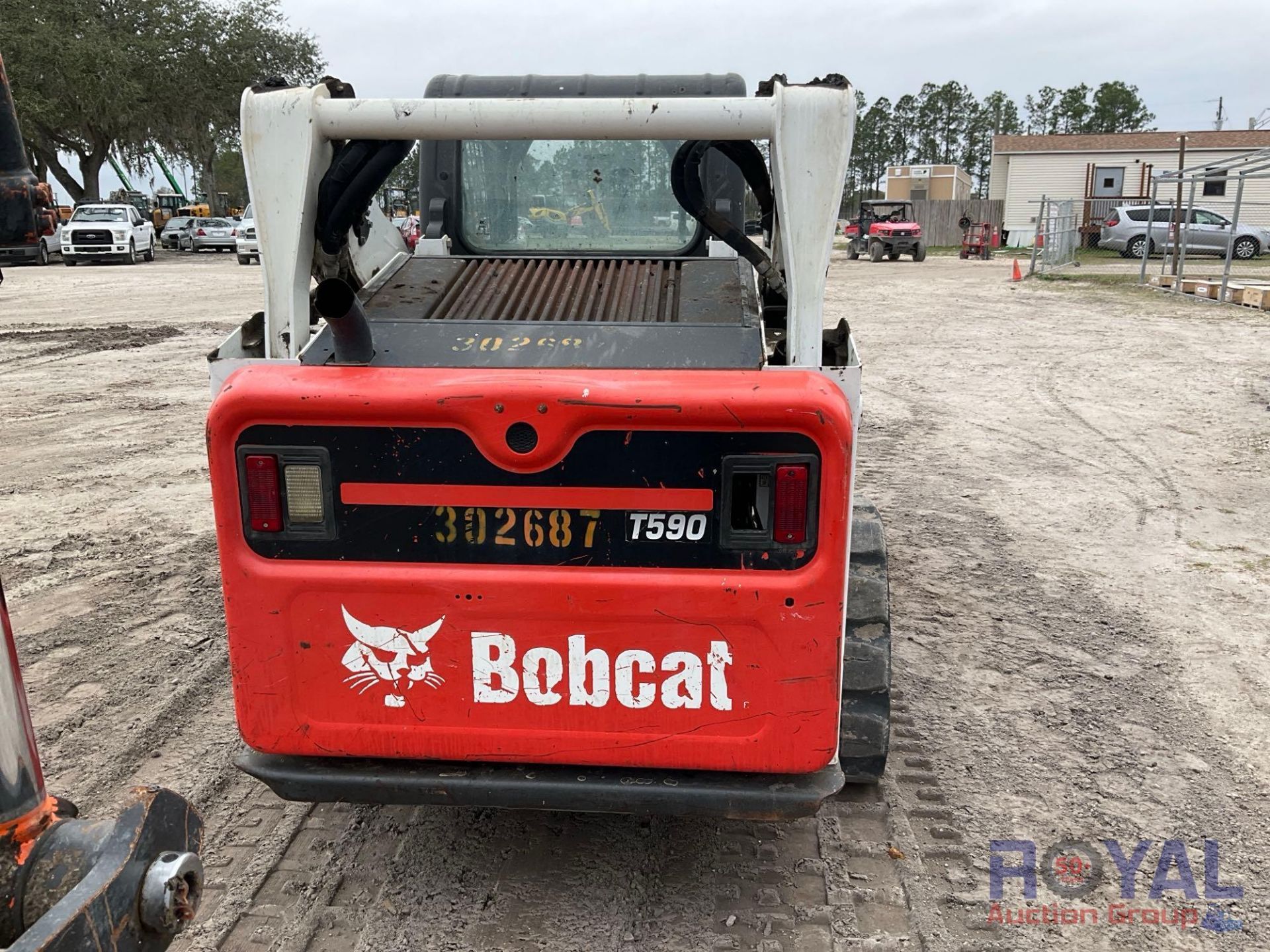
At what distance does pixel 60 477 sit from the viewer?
6996 millimetres

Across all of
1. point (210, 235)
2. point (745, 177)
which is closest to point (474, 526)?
point (745, 177)

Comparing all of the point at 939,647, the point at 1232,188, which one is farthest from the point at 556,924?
the point at 1232,188

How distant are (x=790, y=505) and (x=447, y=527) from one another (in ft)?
2.69

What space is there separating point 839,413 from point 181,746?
264 cm

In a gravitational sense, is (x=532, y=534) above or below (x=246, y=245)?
below

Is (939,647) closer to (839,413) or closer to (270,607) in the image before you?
(839,413)

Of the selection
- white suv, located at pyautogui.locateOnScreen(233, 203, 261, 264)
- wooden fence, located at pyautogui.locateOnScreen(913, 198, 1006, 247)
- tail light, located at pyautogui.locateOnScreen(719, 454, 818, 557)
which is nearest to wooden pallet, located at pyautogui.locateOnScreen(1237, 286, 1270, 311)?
tail light, located at pyautogui.locateOnScreen(719, 454, 818, 557)

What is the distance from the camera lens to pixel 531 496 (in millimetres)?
2410

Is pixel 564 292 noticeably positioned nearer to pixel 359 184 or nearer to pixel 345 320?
pixel 359 184

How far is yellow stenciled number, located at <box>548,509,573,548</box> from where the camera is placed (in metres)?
2.42

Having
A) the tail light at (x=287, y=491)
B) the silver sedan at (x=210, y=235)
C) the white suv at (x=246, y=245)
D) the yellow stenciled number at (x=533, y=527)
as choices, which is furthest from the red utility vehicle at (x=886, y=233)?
the tail light at (x=287, y=491)

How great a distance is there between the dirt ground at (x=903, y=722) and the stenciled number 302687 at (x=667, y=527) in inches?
42.5

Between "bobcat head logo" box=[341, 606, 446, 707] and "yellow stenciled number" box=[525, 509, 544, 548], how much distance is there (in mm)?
306

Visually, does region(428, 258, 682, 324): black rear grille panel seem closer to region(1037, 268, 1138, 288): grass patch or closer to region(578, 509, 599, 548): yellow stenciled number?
region(578, 509, 599, 548): yellow stenciled number
